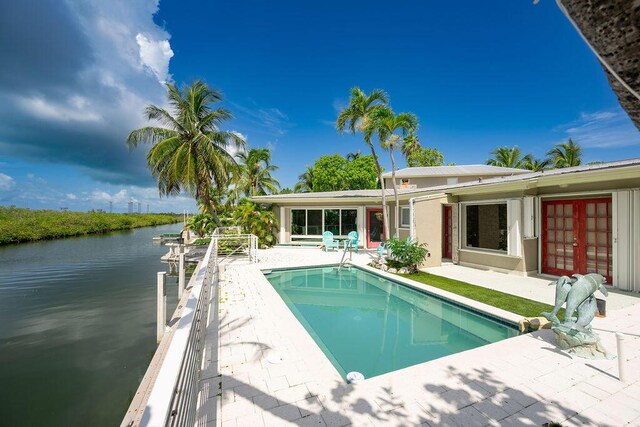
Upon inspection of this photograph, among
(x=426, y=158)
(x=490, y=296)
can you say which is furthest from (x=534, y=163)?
(x=490, y=296)

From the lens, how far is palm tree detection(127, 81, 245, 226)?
14617 millimetres

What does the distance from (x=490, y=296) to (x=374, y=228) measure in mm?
8890

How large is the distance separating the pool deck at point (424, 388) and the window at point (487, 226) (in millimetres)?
5240

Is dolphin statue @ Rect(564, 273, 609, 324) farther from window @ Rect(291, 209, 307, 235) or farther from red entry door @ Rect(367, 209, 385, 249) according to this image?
window @ Rect(291, 209, 307, 235)

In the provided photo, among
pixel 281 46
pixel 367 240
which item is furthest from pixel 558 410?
pixel 281 46

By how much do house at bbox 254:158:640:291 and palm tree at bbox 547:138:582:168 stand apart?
2693cm

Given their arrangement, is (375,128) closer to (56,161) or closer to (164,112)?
(164,112)

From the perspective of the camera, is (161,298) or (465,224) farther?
(465,224)

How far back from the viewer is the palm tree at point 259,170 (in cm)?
3087

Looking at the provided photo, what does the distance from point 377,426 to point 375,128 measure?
11.8 metres

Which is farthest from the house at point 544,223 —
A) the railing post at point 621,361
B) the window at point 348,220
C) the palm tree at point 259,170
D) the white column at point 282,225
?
the palm tree at point 259,170

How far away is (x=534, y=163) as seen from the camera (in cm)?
3222

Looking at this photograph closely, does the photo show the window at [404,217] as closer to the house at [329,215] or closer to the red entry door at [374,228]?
the house at [329,215]

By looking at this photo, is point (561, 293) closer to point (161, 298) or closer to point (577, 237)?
point (577, 237)
